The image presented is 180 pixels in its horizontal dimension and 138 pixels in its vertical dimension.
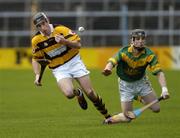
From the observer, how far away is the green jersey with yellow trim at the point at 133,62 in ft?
47.1

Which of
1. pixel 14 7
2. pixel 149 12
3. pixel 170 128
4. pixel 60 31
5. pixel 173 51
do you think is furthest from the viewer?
pixel 14 7

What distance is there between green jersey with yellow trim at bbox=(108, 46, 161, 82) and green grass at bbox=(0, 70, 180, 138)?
3.29ft

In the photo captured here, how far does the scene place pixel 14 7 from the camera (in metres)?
44.4

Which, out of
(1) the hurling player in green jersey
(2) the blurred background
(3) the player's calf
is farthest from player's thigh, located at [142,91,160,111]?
(2) the blurred background

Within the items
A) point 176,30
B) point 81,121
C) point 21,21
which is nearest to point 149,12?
point 176,30

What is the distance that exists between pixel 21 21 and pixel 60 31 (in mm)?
27147

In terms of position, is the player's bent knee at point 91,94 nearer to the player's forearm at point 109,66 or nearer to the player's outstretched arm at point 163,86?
the player's forearm at point 109,66

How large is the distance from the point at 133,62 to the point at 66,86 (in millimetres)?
1441

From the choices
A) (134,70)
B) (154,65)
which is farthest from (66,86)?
(154,65)

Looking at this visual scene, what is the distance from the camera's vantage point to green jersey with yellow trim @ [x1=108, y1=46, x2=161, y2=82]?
14349 mm

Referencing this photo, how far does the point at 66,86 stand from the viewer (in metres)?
15.0

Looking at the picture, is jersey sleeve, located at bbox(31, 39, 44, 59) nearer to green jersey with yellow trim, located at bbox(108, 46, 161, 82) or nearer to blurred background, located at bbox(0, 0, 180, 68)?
green jersey with yellow trim, located at bbox(108, 46, 161, 82)

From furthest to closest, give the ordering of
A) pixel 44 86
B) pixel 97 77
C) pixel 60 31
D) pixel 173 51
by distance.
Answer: pixel 173 51, pixel 97 77, pixel 44 86, pixel 60 31

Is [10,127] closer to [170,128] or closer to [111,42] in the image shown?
[170,128]
